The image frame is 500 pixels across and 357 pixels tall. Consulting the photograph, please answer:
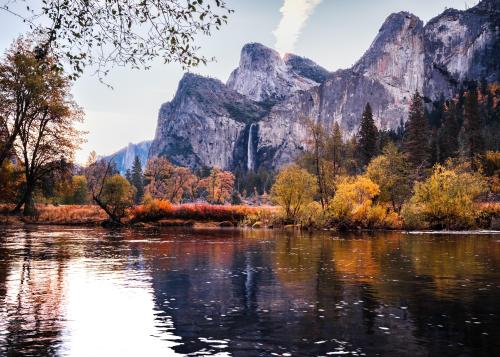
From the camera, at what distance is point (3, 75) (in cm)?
4178

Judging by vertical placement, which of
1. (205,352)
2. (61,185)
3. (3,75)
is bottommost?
(205,352)

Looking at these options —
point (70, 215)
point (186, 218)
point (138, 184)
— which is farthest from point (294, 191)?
point (138, 184)

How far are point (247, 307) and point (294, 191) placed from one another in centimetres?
4578

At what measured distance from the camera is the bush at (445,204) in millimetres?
49688

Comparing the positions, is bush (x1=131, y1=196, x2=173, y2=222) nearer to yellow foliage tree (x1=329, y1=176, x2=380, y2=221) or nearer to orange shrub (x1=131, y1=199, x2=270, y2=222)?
orange shrub (x1=131, y1=199, x2=270, y2=222)

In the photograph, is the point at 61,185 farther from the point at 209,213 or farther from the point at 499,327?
the point at 499,327

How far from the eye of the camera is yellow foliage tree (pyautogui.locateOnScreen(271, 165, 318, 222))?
5644cm

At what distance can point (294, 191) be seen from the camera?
5662 centimetres

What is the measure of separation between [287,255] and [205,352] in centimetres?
1631

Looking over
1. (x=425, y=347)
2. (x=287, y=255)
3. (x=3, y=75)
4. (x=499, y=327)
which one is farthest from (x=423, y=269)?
(x=3, y=75)

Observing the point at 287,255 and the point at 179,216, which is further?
the point at 179,216

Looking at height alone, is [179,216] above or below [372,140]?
below

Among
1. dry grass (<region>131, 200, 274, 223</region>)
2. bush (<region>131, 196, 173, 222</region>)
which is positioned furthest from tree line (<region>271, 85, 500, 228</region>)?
bush (<region>131, 196, 173, 222</region>)

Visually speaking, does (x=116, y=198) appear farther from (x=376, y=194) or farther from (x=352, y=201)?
(x=376, y=194)
